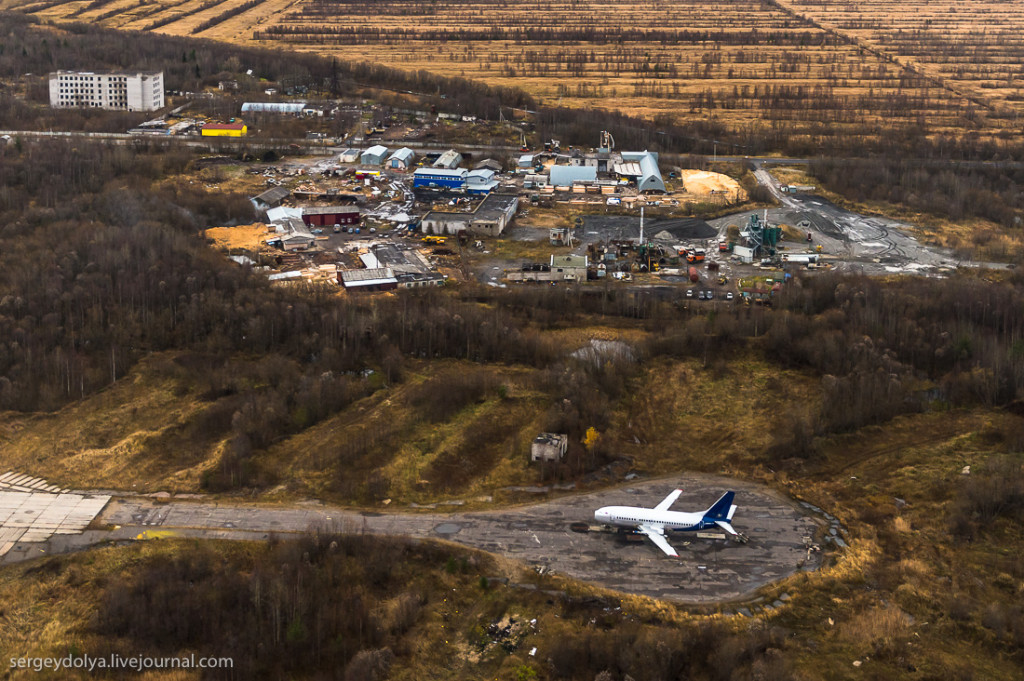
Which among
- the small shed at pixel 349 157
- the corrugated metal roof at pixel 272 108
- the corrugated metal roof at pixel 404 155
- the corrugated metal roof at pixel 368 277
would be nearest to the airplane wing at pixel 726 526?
the corrugated metal roof at pixel 368 277

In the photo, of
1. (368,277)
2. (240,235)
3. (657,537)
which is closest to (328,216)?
(240,235)

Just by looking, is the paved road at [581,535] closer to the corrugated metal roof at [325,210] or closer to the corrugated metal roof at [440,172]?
the corrugated metal roof at [325,210]

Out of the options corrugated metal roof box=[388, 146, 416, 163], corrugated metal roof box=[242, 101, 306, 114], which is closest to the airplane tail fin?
corrugated metal roof box=[388, 146, 416, 163]

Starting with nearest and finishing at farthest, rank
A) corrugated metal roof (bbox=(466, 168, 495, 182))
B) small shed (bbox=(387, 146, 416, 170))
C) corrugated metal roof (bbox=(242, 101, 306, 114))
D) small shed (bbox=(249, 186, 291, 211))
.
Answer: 1. small shed (bbox=(249, 186, 291, 211))
2. corrugated metal roof (bbox=(466, 168, 495, 182))
3. small shed (bbox=(387, 146, 416, 170))
4. corrugated metal roof (bbox=(242, 101, 306, 114))

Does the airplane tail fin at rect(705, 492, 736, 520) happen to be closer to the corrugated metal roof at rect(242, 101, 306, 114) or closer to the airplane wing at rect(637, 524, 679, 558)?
the airplane wing at rect(637, 524, 679, 558)

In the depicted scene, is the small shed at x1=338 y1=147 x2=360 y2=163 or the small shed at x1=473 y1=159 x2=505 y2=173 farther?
the small shed at x1=338 y1=147 x2=360 y2=163

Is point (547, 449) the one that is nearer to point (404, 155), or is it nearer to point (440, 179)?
point (440, 179)

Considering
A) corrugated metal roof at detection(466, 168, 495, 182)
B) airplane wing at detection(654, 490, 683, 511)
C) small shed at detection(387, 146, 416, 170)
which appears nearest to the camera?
airplane wing at detection(654, 490, 683, 511)
